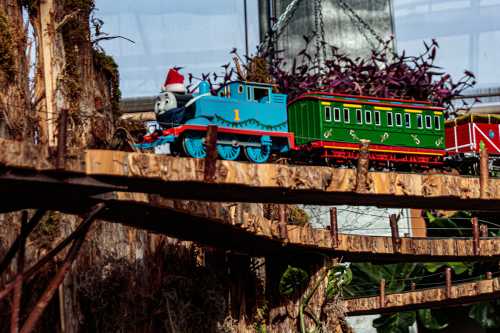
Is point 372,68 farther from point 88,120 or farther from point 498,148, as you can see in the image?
point 88,120

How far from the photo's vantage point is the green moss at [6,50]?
38.9ft

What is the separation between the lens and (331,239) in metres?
12.7

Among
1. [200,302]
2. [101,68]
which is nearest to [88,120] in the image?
[101,68]

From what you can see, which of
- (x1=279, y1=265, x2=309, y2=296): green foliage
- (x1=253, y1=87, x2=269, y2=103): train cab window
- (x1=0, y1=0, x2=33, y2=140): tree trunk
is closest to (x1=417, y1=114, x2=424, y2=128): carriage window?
(x1=279, y1=265, x2=309, y2=296): green foliage

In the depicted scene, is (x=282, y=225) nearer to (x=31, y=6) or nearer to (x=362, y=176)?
(x=362, y=176)

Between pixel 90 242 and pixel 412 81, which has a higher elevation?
pixel 412 81

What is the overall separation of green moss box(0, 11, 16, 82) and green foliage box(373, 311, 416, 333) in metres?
10.7

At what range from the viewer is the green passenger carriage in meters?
12.1

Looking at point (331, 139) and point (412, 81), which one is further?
point (412, 81)

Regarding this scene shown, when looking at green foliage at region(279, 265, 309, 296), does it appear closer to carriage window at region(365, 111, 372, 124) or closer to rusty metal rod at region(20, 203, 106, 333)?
carriage window at region(365, 111, 372, 124)

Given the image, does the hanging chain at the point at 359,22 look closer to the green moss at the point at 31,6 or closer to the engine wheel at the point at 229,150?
the green moss at the point at 31,6

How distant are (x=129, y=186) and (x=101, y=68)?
555 cm

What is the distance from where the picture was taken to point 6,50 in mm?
11898

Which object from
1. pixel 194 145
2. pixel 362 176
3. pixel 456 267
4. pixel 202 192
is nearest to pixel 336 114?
pixel 194 145
